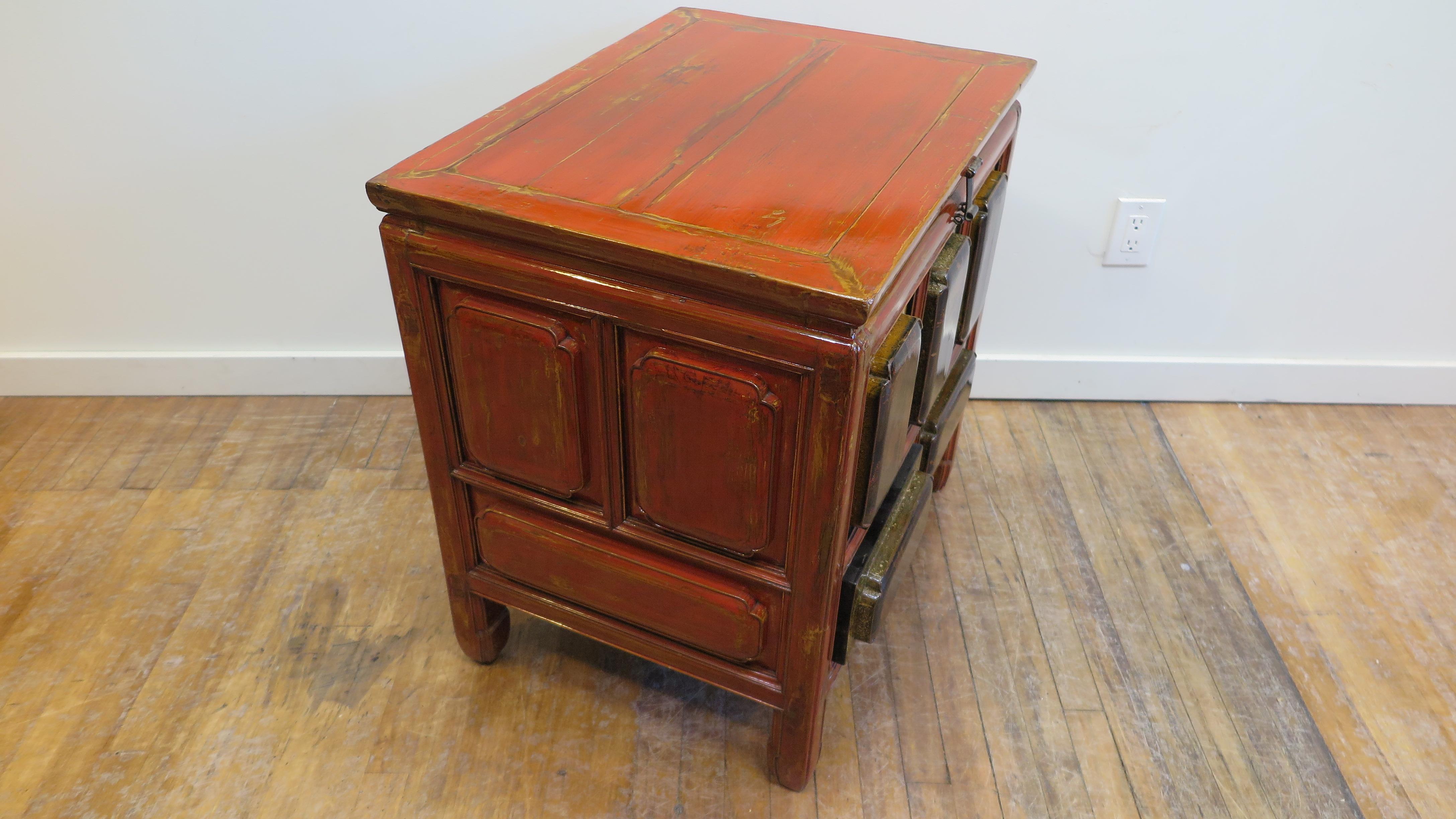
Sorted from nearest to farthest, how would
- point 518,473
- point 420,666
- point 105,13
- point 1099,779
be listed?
point 518,473
point 1099,779
point 420,666
point 105,13

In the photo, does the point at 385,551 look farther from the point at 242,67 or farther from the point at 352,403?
the point at 242,67

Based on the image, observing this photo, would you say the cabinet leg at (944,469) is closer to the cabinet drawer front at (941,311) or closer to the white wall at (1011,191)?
the white wall at (1011,191)

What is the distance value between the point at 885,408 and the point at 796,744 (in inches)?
16.6

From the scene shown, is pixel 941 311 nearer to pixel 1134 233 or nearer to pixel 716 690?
pixel 716 690

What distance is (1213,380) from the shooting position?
1.78 meters

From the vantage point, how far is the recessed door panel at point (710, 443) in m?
0.83

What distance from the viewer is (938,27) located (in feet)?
4.76

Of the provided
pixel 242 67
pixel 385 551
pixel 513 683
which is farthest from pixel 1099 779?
pixel 242 67

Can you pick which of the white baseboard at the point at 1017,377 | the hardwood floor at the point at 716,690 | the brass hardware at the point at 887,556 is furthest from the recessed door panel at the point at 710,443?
the white baseboard at the point at 1017,377

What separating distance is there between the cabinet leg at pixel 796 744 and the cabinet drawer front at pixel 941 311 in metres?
0.35

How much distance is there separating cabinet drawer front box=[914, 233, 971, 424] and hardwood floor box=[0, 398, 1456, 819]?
1.32 ft

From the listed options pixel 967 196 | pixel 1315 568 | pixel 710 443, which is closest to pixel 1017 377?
pixel 1315 568

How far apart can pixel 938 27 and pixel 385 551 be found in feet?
3.70

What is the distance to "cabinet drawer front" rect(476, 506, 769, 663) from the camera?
985 millimetres
